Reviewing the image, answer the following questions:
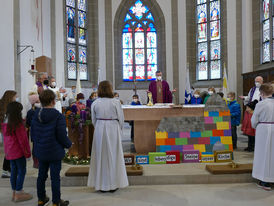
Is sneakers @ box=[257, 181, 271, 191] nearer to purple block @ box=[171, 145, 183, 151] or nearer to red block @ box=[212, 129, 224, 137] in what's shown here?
red block @ box=[212, 129, 224, 137]

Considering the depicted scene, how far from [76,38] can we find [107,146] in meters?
10.9

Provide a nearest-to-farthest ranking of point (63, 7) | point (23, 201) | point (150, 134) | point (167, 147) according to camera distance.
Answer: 1. point (23, 201)
2. point (167, 147)
3. point (150, 134)
4. point (63, 7)

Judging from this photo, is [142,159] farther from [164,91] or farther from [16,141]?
[164,91]

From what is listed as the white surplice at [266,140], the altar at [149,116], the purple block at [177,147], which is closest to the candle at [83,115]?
the altar at [149,116]

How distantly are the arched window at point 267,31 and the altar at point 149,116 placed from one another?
288 inches

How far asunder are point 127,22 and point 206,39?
4114 millimetres

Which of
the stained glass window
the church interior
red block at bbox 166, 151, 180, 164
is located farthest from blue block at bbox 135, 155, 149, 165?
the stained glass window

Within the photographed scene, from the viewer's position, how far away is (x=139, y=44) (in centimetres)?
1570

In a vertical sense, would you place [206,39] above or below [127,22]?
below

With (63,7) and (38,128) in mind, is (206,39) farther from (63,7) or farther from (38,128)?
(38,128)

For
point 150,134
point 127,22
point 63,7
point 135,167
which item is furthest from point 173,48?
point 135,167

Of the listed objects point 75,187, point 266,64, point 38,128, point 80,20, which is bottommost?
point 75,187

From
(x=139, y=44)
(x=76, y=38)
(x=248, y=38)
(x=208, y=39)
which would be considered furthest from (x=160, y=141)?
(x=139, y=44)

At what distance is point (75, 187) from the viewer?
4.91 metres
